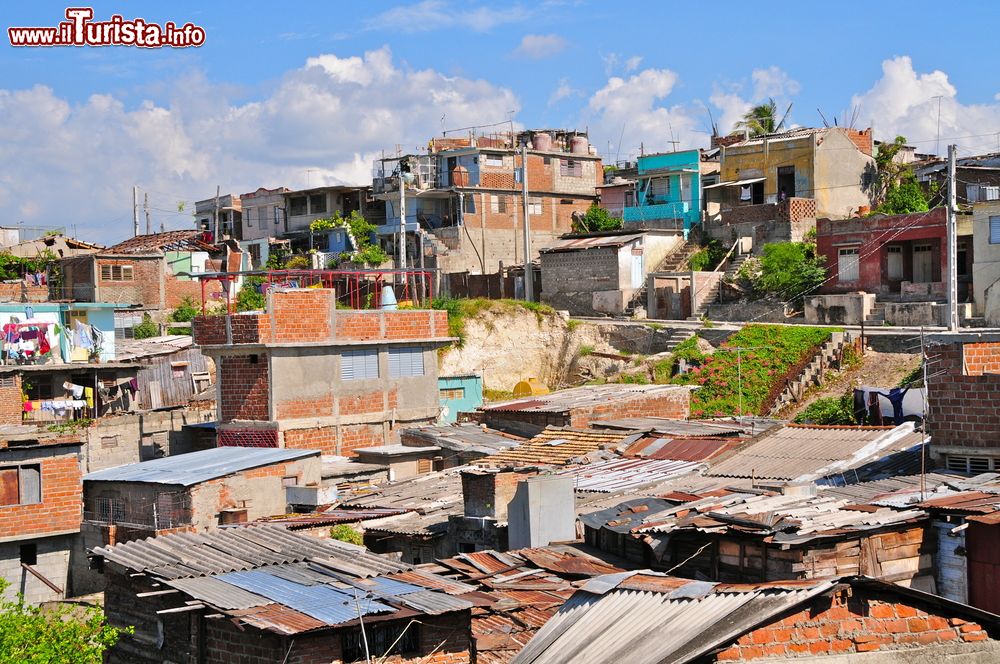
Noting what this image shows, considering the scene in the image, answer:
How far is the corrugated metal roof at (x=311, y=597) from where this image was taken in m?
11.7

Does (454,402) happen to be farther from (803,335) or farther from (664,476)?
(664,476)

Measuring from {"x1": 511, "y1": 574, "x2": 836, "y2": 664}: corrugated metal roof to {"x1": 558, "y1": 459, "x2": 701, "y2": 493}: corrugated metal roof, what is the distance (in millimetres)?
6751

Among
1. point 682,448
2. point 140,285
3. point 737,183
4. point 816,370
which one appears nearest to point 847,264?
point 816,370

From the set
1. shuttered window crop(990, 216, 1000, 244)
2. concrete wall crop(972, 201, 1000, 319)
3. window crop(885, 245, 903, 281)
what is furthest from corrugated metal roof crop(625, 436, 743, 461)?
window crop(885, 245, 903, 281)

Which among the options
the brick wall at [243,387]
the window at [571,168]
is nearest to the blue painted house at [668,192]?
the window at [571,168]

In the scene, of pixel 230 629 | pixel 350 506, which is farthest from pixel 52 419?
pixel 230 629

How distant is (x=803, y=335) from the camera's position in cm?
3362

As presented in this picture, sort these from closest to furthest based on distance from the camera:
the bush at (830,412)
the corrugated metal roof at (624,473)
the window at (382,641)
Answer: the window at (382,641) < the corrugated metal roof at (624,473) < the bush at (830,412)

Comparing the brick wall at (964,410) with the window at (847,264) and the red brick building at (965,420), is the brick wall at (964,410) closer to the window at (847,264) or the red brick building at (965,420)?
the red brick building at (965,420)

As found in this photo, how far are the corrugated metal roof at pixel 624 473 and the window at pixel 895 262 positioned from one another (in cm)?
1996

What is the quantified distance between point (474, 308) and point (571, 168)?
14.7 meters

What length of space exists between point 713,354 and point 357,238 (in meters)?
21.8

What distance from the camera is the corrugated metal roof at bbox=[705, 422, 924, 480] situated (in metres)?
17.7

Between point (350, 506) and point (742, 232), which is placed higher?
point (742, 232)
